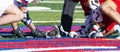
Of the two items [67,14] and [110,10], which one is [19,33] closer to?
[67,14]

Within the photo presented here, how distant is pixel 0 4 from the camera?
7633 millimetres

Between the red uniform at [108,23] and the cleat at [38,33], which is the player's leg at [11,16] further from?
the red uniform at [108,23]

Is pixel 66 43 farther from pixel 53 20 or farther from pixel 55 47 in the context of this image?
pixel 53 20

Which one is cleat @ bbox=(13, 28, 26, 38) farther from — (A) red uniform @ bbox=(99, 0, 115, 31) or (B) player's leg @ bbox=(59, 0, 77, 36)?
(A) red uniform @ bbox=(99, 0, 115, 31)

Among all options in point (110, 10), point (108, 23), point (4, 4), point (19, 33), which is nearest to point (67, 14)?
point (108, 23)

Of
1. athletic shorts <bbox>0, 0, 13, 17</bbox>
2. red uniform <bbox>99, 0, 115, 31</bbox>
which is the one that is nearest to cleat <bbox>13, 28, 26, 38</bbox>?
athletic shorts <bbox>0, 0, 13, 17</bbox>

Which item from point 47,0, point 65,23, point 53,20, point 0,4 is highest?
point 0,4

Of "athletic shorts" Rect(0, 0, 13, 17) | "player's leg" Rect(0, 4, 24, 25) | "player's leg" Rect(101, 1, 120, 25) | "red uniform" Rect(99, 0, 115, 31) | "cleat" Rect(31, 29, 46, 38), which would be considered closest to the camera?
"athletic shorts" Rect(0, 0, 13, 17)

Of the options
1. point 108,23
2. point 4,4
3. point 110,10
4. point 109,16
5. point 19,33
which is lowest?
point 19,33

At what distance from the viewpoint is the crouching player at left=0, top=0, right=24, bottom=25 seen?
25.0ft

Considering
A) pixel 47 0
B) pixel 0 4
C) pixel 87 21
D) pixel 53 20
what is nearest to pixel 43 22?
pixel 53 20

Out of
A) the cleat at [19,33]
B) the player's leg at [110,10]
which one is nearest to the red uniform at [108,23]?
the player's leg at [110,10]

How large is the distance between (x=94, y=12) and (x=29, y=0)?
39.5 inches

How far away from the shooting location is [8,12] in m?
7.71
